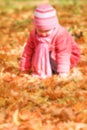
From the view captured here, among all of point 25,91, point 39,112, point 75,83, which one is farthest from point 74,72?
point 39,112

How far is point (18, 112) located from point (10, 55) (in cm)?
230

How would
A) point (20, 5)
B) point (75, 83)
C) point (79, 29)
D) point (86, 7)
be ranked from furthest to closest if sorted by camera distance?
point (20, 5), point (86, 7), point (79, 29), point (75, 83)

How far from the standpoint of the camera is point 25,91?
602 centimetres

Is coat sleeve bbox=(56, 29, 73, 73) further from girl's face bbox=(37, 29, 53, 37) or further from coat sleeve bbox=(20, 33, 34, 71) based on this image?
coat sleeve bbox=(20, 33, 34, 71)

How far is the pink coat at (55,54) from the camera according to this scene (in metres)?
6.42

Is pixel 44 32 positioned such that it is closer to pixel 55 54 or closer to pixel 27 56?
pixel 55 54

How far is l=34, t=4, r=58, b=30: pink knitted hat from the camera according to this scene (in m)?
6.23

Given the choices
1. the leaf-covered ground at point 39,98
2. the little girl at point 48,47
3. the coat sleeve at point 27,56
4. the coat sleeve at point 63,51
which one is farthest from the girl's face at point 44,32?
the leaf-covered ground at point 39,98

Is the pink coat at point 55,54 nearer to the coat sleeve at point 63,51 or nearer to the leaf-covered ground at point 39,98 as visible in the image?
the coat sleeve at point 63,51

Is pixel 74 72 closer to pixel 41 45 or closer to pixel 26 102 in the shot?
pixel 41 45

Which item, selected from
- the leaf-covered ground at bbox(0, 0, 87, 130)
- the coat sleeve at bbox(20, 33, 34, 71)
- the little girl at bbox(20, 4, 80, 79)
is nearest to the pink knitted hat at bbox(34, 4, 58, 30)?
the little girl at bbox(20, 4, 80, 79)

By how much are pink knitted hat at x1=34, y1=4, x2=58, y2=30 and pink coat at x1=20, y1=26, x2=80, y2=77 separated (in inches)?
6.5

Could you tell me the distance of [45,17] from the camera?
623 centimetres

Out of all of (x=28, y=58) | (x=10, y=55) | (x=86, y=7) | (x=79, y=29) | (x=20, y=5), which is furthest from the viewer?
(x=20, y=5)
